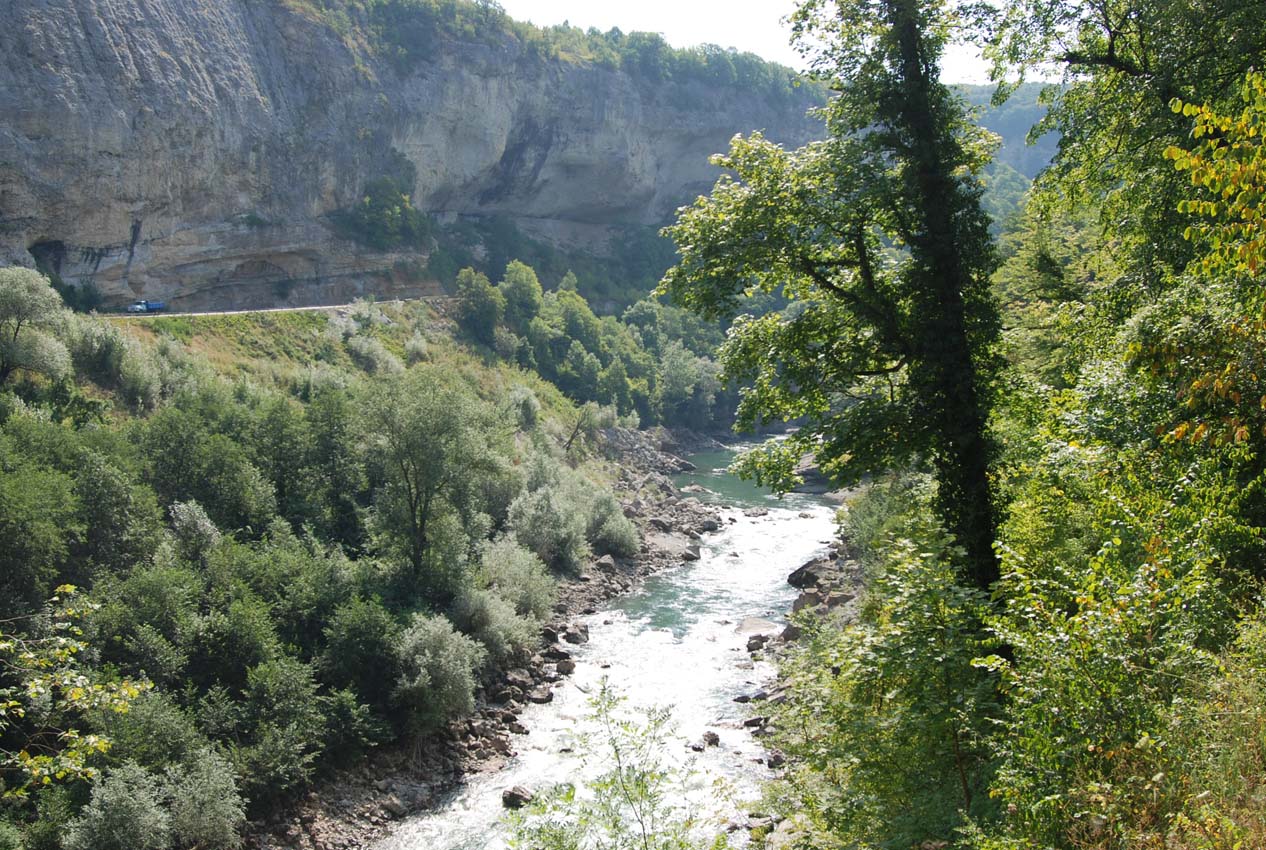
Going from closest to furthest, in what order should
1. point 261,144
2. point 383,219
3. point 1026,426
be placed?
1. point 1026,426
2. point 261,144
3. point 383,219

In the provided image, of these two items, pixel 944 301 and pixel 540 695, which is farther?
pixel 540 695

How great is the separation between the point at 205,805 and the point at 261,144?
1608 inches

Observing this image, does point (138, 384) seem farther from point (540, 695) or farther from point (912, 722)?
point (912, 722)

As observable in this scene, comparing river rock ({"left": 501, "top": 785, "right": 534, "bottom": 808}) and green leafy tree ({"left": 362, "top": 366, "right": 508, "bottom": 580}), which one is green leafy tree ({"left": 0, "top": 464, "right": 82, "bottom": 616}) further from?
river rock ({"left": 501, "top": 785, "right": 534, "bottom": 808})

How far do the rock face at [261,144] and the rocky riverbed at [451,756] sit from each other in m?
26.1

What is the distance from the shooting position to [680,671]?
20.8 metres

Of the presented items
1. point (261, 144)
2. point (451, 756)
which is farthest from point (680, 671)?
point (261, 144)

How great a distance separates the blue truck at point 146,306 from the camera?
3588cm

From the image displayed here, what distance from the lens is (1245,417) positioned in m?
4.91

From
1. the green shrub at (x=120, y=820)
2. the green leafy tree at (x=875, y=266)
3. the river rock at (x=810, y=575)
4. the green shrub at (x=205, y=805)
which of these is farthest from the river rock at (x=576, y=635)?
the green leafy tree at (x=875, y=266)

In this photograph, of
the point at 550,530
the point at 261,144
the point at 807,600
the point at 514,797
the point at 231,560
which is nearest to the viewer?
the point at 514,797

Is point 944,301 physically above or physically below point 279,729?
above

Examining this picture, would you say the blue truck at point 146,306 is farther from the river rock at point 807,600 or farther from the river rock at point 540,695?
the river rock at point 807,600

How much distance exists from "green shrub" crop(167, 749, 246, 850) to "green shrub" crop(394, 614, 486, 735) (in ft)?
13.0
